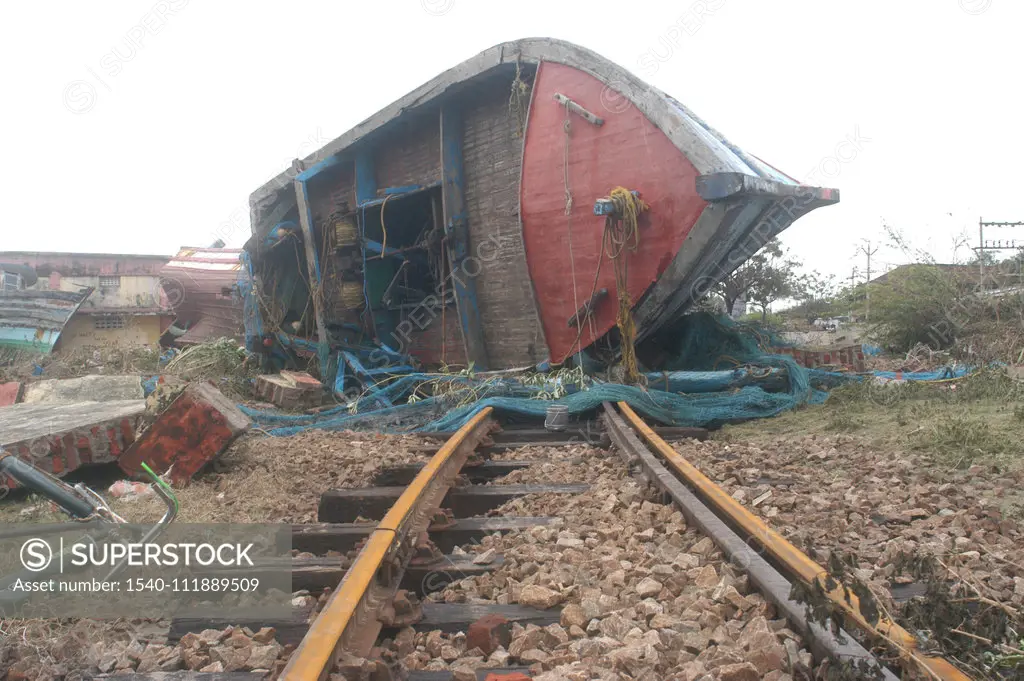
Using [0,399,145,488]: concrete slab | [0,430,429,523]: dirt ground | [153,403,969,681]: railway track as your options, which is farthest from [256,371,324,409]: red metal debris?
[153,403,969,681]: railway track

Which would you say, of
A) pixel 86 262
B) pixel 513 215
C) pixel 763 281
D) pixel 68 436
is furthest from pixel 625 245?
pixel 86 262

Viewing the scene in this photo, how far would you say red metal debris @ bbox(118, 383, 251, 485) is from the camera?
409cm

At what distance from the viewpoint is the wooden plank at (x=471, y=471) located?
145 inches

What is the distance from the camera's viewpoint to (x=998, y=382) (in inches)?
232

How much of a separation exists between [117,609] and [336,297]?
28.2 ft

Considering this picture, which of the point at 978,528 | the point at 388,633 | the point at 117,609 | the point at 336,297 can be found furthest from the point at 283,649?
the point at 336,297

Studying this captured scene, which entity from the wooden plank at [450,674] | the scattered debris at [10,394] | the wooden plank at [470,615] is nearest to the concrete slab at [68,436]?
the scattered debris at [10,394]

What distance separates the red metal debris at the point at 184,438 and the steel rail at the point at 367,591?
1.80m

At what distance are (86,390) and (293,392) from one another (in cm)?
244

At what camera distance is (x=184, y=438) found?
4113 millimetres

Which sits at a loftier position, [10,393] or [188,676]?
[10,393]

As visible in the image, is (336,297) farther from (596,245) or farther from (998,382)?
(998,382)

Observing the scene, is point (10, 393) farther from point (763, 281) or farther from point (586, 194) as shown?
point (763, 281)

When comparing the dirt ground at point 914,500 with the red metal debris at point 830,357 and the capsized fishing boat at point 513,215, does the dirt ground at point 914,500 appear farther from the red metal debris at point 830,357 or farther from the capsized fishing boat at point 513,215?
the red metal debris at point 830,357
